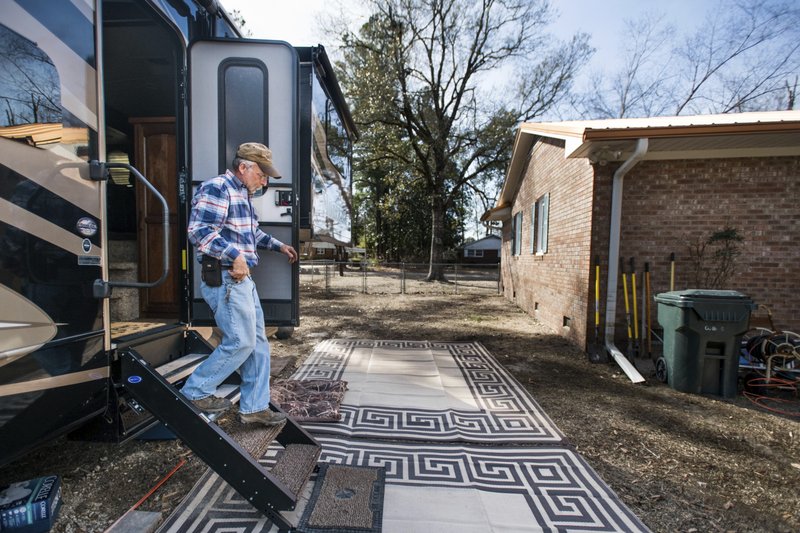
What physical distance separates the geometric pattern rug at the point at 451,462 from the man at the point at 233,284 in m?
0.57

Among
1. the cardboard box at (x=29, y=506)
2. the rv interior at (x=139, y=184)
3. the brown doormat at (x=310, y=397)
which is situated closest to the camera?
the cardboard box at (x=29, y=506)

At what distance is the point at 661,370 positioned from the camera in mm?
4656

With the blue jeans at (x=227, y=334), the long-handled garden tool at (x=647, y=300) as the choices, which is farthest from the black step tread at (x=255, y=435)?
the long-handled garden tool at (x=647, y=300)

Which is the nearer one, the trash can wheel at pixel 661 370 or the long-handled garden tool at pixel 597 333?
the trash can wheel at pixel 661 370

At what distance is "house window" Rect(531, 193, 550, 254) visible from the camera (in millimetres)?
7934

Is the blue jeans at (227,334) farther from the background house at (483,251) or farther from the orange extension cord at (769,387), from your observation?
the background house at (483,251)

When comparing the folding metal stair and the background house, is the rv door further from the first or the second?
the background house

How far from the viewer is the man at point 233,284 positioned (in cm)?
227

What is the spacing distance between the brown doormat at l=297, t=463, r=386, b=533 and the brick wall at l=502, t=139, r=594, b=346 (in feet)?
14.2

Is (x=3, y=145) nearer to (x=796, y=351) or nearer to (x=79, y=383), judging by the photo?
(x=79, y=383)

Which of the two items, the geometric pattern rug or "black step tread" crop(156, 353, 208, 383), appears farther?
"black step tread" crop(156, 353, 208, 383)

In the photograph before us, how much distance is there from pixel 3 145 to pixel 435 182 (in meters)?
17.6

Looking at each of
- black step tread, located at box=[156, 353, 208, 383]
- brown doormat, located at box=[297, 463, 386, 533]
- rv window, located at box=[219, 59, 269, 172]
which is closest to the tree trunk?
rv window, located at box=[219, 59, 269, 172]

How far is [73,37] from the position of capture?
195 centimetres
